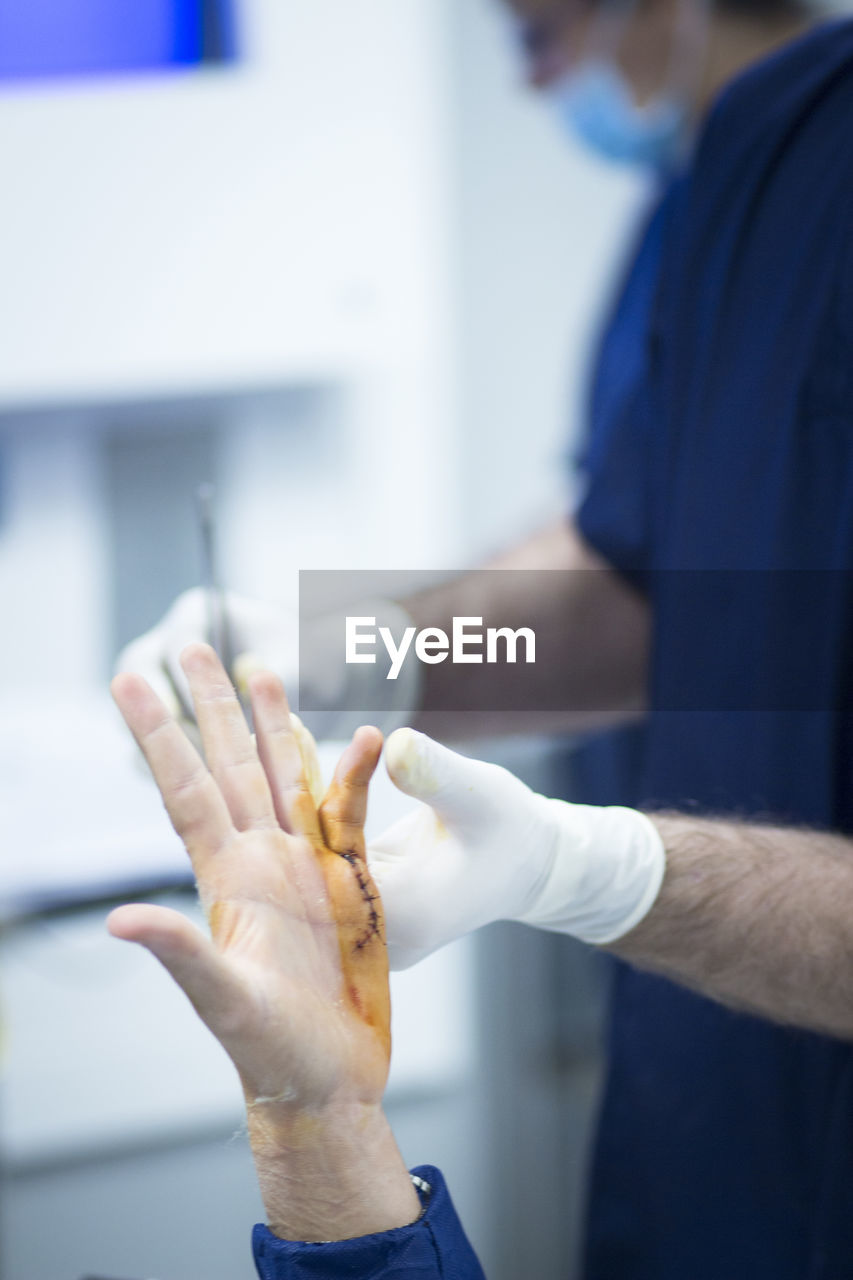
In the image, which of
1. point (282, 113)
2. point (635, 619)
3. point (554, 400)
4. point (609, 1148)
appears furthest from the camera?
point (554, 400)

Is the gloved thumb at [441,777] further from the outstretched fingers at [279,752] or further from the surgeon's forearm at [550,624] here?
the surgeon's forearm at [550,624]

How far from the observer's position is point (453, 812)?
1.74 ft

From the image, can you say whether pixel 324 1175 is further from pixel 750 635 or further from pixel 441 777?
pixel 750 635

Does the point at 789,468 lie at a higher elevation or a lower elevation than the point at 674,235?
lower

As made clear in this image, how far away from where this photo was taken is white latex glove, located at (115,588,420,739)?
2.74 feet

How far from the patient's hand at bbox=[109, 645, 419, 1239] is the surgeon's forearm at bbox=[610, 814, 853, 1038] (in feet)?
0.57

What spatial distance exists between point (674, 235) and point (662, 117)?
439 millimetres

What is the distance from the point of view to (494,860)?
536 mm

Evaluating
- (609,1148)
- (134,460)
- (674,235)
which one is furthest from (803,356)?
(134,460)

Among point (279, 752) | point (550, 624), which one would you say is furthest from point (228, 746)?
point (550, 624)

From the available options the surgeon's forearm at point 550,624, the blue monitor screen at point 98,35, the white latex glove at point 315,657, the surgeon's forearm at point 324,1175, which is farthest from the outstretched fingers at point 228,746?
the blue monitor screen at point 98,35

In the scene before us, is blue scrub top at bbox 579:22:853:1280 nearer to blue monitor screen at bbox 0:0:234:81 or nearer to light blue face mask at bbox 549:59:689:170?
light blue face mask at bbox 549:59:689:170

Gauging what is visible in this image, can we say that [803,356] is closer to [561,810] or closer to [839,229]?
[839,229]

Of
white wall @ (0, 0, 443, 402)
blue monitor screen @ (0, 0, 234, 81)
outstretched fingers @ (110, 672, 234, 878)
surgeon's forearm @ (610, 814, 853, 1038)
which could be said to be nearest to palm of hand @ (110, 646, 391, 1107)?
outstretched fingers @ (110, 672, 234, 878)
